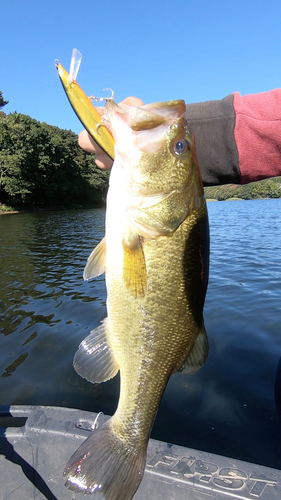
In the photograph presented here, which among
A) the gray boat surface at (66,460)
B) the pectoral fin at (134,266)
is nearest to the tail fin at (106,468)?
the gray boat surface at (66,460)

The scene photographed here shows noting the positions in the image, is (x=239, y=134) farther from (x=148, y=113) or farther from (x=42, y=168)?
(x=42, y=168)

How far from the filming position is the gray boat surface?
2570 millimetres

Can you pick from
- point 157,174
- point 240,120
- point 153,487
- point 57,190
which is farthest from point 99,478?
point 57,190

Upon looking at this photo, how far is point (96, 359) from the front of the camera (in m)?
2.26

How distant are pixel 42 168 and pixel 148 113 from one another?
191 feet

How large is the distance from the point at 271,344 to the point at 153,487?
5219 mm

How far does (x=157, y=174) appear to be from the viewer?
6.97 feet

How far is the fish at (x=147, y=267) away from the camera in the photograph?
2.05 meters

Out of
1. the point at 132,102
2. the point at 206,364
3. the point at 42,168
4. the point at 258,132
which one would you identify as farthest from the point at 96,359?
the point at 42,168

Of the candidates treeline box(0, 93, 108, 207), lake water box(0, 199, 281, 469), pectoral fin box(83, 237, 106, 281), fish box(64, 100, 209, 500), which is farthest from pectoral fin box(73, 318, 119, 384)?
treeline box(0, 93, 108, 207)

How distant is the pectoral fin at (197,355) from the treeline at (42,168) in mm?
52394

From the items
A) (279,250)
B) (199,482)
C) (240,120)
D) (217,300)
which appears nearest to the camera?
(199,482)

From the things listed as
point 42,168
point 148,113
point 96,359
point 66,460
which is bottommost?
point 66,460

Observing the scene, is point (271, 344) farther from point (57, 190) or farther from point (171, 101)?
point (57, 190)
